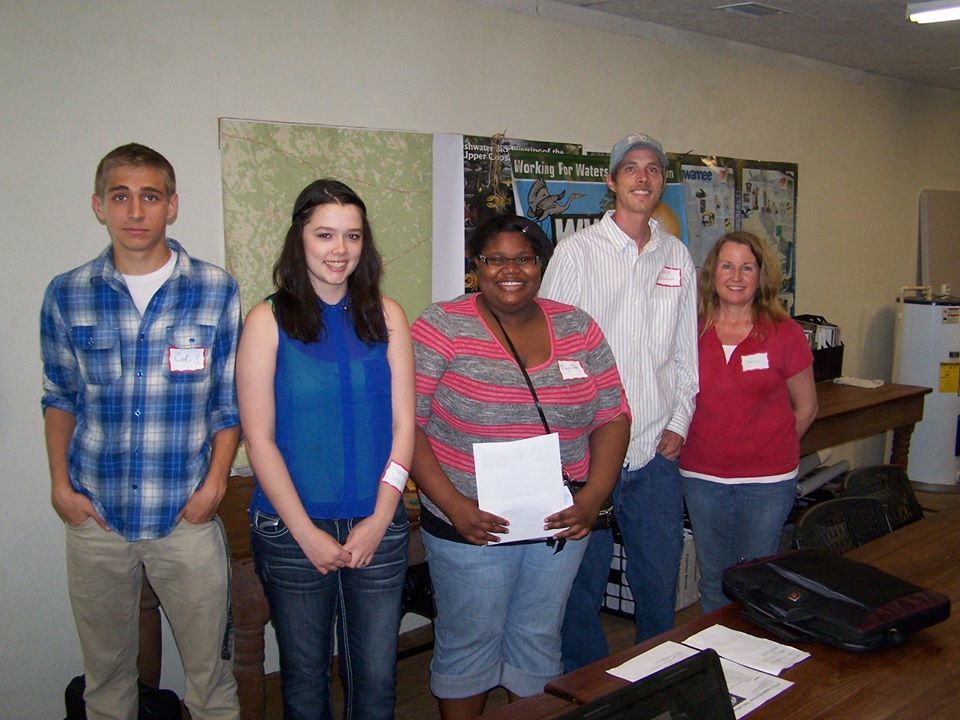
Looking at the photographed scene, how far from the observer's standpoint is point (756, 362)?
2668 mm

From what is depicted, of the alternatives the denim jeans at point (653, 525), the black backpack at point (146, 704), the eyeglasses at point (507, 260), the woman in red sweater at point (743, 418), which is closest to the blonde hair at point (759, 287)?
the woman in red sweater at point (743, 418)

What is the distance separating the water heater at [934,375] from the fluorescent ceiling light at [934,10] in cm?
238

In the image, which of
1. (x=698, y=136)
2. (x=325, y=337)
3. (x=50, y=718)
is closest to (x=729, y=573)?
(x=325, y=337)

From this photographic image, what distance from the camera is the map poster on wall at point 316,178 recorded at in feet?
9.40

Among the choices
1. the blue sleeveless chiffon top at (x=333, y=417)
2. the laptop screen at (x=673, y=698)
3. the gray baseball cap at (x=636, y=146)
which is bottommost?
the laptop screen at (x=673, y=698)

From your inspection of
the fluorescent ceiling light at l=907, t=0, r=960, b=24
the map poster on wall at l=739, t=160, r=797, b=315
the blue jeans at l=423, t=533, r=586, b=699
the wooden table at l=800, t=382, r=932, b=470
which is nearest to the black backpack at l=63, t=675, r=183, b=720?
A: the blue jeans at l=423, t=533, r=586, b=699

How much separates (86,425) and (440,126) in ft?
6.28

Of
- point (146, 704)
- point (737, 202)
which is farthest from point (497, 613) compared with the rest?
point (737, 202)

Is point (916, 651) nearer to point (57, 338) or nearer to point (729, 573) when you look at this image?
point (729, 573)

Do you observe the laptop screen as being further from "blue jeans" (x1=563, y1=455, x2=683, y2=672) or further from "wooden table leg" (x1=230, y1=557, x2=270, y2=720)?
"wooden table leg" (x1=230, y1=557, x2=270, y2=720)

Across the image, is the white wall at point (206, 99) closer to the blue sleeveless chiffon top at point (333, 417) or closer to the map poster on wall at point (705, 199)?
the map poster on wall at point (705, 199)

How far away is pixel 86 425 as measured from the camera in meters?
2.06

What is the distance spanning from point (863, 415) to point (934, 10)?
1991 millimetres

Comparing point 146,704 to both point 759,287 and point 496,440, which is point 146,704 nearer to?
point 496,440
